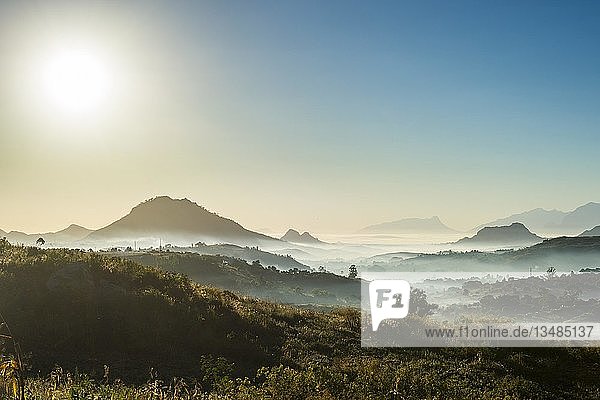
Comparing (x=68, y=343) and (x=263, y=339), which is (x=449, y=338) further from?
(x=68, y=343)

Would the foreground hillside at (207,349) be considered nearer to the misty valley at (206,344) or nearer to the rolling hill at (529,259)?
the misty valley at (206,344)

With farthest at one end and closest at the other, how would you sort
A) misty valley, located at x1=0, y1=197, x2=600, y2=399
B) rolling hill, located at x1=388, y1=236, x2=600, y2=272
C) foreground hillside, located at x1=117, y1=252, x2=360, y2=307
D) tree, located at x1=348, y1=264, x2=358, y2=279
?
rolling hill, located at x1=388, y1=236, x2=600, y2=272 → tree, located at x1=348, y1=264, x2=358, y2=279 → foreground hillside, located at x1=117, y1=252, x2=360, y2=307 → misty valley, located at x1=0, y1=197, x2=600, y2=399

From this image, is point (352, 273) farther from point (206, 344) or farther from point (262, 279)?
point (206, 344)

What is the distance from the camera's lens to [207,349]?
61.2ft

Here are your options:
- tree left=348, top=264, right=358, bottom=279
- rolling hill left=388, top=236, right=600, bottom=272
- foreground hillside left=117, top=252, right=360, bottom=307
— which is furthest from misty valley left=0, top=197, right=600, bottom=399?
rolling hill left=388, top=236, right=600, bottom=272

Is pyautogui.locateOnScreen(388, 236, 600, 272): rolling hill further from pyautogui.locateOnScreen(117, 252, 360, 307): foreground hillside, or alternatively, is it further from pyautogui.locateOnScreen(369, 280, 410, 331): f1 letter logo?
pyautogui.locateOnScreen(369, 280, 410, 331): f1 letter logo

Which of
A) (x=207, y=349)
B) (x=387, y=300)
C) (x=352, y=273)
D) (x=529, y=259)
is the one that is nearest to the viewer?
(x=207, y=349)

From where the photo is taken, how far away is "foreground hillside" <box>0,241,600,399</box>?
1387 cm

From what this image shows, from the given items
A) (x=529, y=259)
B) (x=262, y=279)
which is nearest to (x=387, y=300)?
(x=262, y=279)

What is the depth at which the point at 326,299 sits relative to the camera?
107 metres

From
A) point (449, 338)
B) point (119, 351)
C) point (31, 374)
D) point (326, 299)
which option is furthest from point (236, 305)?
point (326, 299)

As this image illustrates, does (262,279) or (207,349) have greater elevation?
(207,349)

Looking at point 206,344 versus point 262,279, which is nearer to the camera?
point 206,344

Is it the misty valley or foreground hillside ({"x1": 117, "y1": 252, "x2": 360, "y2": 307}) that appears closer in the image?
the misty valley
